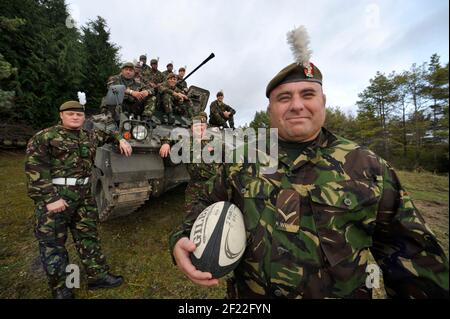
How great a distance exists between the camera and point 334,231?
1552 millimetres

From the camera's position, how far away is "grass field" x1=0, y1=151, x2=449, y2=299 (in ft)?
10.7

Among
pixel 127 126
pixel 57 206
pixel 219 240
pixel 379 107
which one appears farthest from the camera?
pixel 379 107

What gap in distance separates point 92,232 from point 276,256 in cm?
298

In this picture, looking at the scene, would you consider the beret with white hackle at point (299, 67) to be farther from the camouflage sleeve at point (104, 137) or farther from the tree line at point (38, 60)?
the tree line at point (38, 60)

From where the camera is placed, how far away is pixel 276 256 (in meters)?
1.58

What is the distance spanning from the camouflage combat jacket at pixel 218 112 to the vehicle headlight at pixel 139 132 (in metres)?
5.11

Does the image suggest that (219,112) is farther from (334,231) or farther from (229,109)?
(334,231)

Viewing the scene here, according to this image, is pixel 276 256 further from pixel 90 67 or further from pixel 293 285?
pixel 90 67

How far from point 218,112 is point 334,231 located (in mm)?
7872

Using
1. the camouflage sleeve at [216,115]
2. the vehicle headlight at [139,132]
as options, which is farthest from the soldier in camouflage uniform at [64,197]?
the camouflage sleeve at [216,115]

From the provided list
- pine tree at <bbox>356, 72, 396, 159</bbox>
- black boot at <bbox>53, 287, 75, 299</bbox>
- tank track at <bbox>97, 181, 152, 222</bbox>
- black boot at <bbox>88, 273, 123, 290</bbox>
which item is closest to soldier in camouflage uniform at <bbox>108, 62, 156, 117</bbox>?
tank track at <bbox>97, 181, 152, 222</bbox>

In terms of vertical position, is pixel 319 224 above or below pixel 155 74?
below

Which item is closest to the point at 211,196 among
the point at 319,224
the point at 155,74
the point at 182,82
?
the point at 319,224

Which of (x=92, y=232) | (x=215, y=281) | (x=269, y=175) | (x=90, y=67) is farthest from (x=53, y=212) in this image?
(x=90, y=67)
